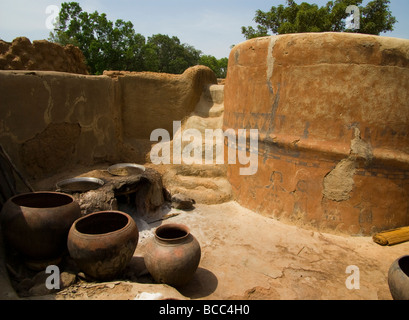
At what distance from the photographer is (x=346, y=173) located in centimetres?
413

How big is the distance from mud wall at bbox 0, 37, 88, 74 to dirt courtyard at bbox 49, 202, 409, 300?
5.14 metres

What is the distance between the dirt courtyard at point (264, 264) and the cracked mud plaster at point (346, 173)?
1.97 feet

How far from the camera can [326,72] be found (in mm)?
4059

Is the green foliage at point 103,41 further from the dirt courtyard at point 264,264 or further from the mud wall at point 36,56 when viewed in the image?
the dirt courtyard at point 264,264

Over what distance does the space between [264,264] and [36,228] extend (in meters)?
2.49

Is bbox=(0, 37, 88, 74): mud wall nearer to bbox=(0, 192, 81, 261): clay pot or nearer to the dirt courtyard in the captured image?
bbox=(0, 192, 81, 261): clay pot

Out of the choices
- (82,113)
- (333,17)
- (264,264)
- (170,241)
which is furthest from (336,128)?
(333,17)

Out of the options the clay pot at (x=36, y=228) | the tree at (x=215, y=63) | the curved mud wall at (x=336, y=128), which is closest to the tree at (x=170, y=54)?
the tree at (x=215, y=63)

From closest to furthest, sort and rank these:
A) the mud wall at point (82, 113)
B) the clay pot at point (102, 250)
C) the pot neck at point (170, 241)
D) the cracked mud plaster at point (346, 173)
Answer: the clay pot at point (102, 250) → the pot neck at point (170, 241) → the cracked mud plaster at point (346, 173) → the mud wall at point (82, 113)

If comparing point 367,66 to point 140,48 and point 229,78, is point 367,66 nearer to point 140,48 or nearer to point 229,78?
point 229,78

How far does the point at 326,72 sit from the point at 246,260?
8.86 feet

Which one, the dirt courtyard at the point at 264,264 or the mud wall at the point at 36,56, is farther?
the mud wall at the point at 36,56

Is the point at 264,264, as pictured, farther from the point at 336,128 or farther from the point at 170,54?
the point at 170,54

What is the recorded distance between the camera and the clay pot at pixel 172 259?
9.42 ft
